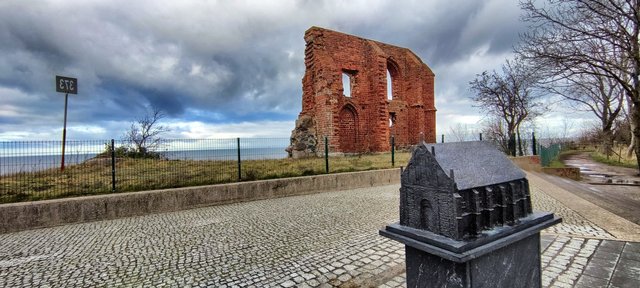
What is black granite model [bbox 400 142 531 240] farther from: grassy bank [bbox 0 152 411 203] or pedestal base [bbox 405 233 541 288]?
grassy bank [bbox 0 152 411 203]

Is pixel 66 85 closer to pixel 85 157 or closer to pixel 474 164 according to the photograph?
pixel 85 157

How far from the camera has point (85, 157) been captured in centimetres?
923

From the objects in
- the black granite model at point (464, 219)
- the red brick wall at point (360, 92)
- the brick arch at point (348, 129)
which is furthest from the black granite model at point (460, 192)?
the brick arch at point (348, 129)

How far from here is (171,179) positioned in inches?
343

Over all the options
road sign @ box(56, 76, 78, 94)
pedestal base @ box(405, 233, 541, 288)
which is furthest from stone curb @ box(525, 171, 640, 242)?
road sign @ box(56, 76, 78, 94)

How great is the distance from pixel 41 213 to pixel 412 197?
7253 mm

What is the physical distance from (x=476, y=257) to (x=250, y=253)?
3139 millimetres

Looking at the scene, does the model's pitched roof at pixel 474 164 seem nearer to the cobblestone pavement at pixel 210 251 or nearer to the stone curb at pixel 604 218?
the cobblestone pavement at pixel 210 251

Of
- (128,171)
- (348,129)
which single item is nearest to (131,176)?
(128,171)

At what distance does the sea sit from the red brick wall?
8516 millimetres

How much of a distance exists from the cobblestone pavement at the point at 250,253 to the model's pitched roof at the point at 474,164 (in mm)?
1532

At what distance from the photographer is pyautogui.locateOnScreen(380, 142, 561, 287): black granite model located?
179 cm

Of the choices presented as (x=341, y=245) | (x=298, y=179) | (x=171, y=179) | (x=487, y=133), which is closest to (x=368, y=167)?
(x=298, y=179)

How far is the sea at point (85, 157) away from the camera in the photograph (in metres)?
6.73
